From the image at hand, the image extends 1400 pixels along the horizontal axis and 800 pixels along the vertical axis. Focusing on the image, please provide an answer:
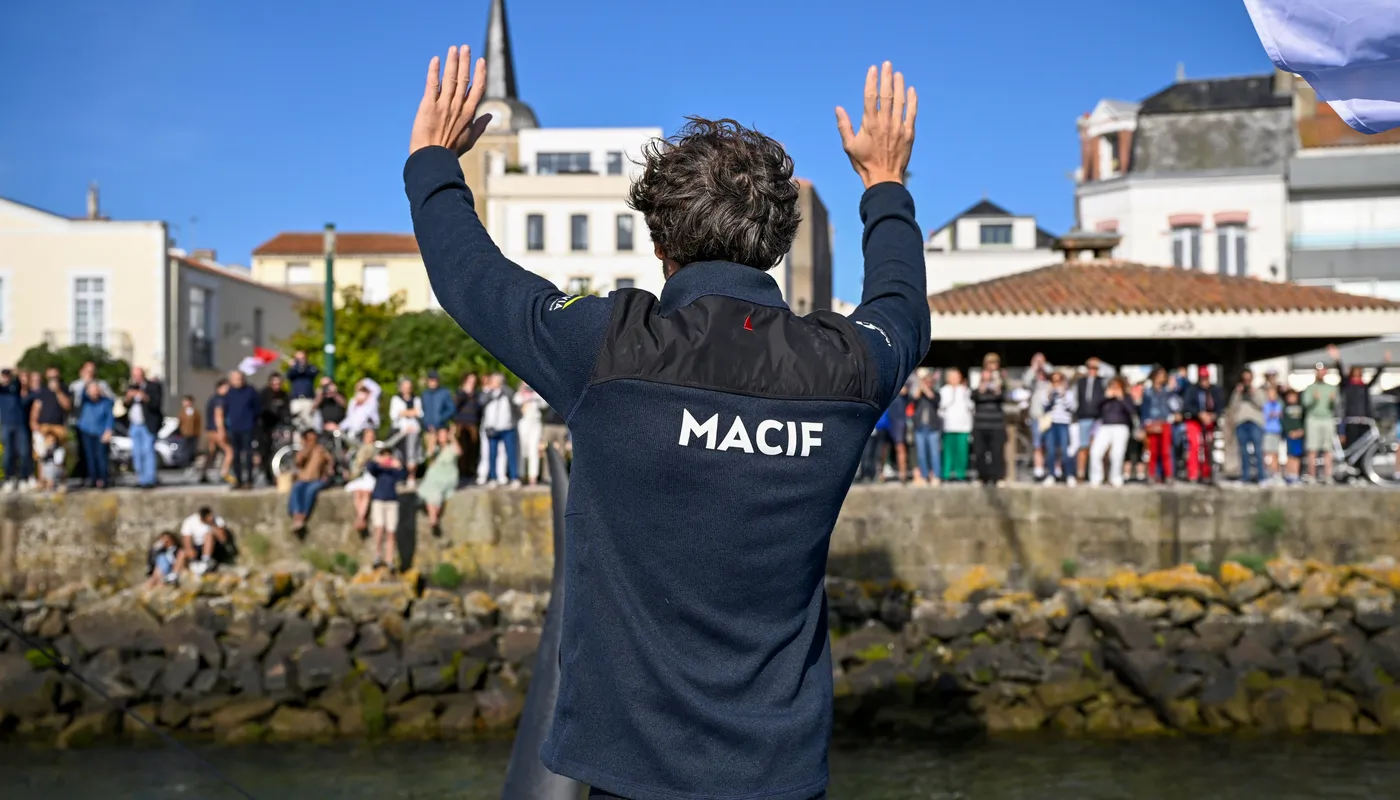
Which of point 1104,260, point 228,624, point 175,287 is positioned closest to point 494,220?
point 175,287

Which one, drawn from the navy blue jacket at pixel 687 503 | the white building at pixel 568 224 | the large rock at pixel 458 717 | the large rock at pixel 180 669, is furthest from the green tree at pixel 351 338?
the navy blue jacket at pixel 687 503

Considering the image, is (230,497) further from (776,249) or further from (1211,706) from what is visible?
(776,249)

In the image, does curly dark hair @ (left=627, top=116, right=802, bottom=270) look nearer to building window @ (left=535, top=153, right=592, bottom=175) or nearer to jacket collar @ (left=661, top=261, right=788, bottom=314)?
jacket collar @ (left=661, top=261, right=788, bottom=314)

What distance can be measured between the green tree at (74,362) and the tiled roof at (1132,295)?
22926 millimetres

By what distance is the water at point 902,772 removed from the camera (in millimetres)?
12703

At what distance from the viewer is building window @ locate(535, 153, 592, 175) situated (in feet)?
188

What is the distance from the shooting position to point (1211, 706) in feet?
48.8

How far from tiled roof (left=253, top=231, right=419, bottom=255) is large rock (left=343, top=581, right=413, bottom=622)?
54405 mm

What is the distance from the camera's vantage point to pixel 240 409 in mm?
18500

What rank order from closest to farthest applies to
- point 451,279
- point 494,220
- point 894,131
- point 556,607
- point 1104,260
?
point 451,279, point 894,131, point 556,607, point 1104,260, point 494,220

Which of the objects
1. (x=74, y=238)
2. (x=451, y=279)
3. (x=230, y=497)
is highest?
(x=74, y=238)

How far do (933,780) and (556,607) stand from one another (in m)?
9.47

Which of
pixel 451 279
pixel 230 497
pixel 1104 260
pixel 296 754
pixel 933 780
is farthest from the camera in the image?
pixel 1104 260

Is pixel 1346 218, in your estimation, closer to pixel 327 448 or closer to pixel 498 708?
pixel 327 448
